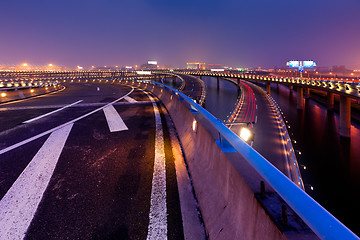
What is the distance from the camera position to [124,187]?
3.88 m

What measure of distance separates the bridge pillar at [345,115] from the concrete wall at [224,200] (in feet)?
157

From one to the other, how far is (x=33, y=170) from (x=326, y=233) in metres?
5.50

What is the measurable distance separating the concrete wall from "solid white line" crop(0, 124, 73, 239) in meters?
2.72

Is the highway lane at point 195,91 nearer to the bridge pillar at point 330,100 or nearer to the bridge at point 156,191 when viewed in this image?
the bridge pillar at point 330,100

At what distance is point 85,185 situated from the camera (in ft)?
12.9

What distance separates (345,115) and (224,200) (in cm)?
4964

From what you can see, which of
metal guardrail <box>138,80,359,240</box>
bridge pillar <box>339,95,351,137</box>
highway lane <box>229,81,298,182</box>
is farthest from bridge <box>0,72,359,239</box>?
bridge pillar <box>339,95,351,137</box>

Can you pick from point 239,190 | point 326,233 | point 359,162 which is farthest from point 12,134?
point 359,162

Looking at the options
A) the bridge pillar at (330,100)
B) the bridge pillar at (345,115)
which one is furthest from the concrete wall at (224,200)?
the bridge pillar at (330,100)

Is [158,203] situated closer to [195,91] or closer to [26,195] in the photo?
[26,195]

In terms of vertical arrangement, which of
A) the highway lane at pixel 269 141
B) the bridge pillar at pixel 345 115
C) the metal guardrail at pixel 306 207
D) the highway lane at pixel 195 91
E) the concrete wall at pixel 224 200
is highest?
the highway lane at pixel 195 91

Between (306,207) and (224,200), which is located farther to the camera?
(224,200)

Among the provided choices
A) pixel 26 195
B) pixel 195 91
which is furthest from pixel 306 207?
pixel 195 91

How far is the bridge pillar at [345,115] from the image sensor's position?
38.7m
